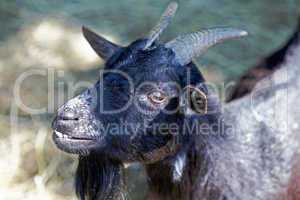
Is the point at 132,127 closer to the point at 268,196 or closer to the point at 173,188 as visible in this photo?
the point at 173,188

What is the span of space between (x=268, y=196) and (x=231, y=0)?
302 cm

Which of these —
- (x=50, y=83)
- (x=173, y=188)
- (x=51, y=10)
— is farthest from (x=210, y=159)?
(x=51, y=10)

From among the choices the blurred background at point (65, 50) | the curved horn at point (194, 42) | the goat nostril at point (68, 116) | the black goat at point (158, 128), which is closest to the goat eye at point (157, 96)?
the black goat at point (158, 128)

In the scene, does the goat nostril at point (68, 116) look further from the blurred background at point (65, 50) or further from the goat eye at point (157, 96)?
the blurred background at point (65, 50)

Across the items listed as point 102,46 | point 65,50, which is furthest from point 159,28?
point 65,50

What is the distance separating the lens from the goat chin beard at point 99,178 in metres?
3.22

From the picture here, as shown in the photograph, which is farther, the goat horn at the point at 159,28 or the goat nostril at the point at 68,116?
the goat horn at the point at 159,28

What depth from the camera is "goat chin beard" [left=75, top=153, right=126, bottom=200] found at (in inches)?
127

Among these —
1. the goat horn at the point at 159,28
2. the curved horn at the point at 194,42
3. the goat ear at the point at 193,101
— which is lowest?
the goat ear at the point at 193,101

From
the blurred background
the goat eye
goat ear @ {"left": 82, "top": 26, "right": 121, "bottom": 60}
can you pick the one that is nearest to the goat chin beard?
the goat eye

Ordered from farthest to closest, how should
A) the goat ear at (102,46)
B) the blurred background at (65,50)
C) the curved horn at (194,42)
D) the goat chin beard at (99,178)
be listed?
the blurred background at (65,50), the goat ear at (102,46), the goat chin beard at (99,178), the curved horn at (194,42)

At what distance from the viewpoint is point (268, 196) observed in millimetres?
3357

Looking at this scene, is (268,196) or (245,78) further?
(245,78)

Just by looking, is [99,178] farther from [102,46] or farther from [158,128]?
[102,46]
